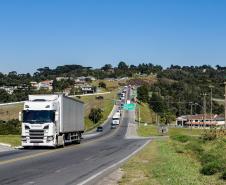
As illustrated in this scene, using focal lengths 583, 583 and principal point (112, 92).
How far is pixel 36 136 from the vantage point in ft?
133

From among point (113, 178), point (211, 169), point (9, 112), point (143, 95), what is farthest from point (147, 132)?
point (113, 178)

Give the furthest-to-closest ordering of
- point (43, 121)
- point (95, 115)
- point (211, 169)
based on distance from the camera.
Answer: point (95, 115)
point (43, 121)
point (211, 169)

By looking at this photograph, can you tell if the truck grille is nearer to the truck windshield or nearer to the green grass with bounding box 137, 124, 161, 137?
the truck windshield

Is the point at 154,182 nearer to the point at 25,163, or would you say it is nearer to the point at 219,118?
the point at 25,163

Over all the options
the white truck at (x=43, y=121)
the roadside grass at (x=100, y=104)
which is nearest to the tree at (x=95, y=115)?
the roadside grass at (x=100, y=104)

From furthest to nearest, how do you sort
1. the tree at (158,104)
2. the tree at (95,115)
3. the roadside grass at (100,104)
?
the tree at (158,104) → the roadside grass at (100,104) → the tree at (95,115)

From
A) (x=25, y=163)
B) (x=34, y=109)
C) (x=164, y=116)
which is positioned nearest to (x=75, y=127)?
(x=34, y=109)

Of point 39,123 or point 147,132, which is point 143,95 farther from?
point 39,123

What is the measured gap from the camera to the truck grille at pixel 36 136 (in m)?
40.3

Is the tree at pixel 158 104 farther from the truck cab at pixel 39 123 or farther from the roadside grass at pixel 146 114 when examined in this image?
the truck cab at pixel 39 123

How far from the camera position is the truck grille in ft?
132

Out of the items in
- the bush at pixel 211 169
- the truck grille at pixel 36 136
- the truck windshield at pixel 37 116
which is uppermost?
the truck windshield at pixel 37 116

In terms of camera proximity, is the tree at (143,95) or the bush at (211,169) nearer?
the bush at (211,169)

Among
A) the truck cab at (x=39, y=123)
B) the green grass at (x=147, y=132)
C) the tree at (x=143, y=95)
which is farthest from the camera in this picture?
the tree at (x=143, y=95)
